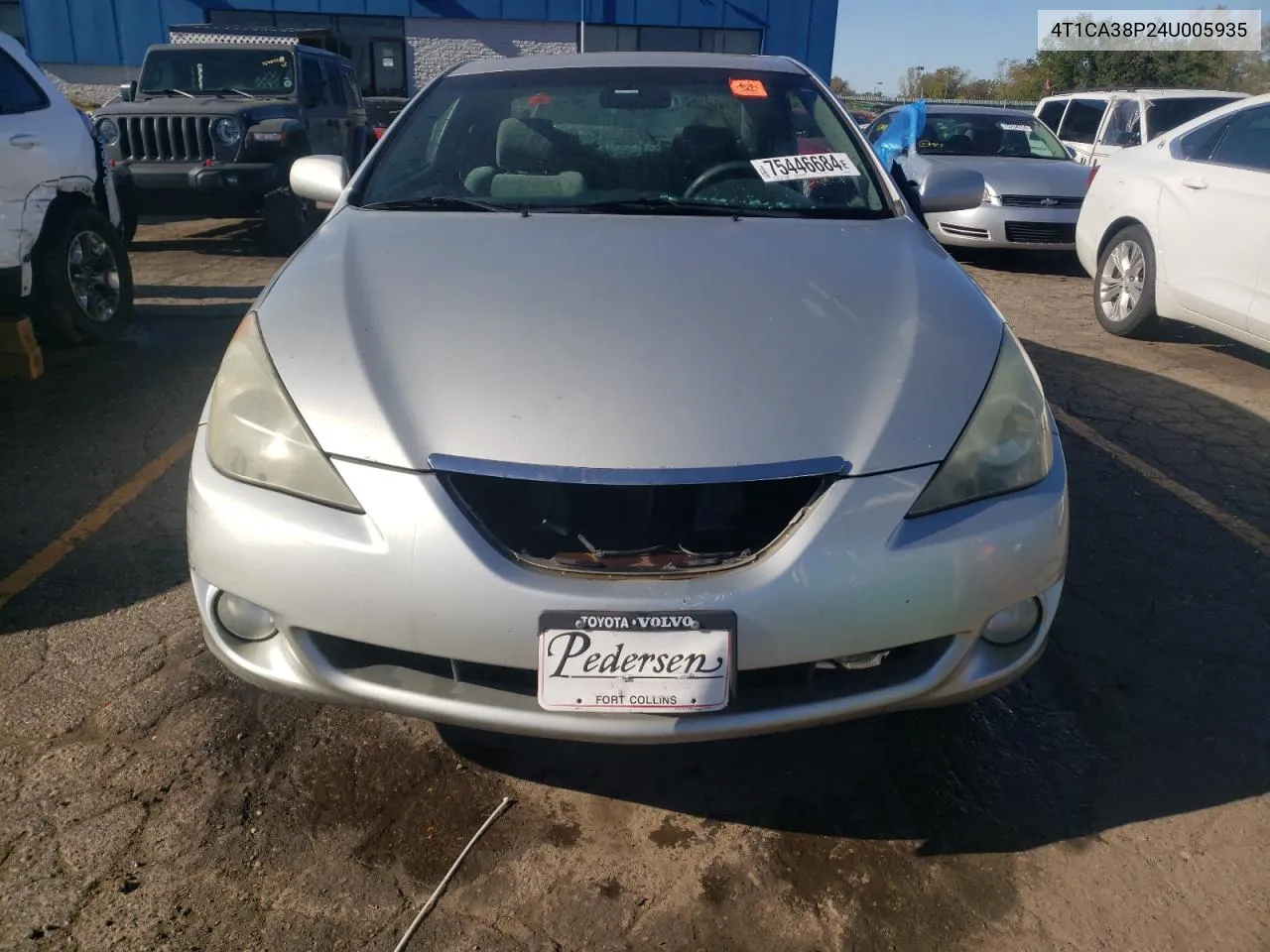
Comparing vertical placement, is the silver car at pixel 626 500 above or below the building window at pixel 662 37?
below

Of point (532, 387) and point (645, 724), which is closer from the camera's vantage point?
point (645, 724)

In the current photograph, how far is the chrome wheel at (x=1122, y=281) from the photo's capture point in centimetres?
602

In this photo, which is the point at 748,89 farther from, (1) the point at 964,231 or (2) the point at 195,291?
(1) the point at 964,231

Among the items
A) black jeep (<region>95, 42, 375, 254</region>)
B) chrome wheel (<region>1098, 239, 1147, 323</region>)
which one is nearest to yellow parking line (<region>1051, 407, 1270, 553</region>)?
chrome wheel (<region>1098, 239, 1147, 323</region>)

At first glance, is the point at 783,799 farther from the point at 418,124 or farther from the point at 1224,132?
the point at 1224,132

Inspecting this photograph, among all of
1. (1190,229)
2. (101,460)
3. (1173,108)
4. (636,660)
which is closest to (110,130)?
(101,460)

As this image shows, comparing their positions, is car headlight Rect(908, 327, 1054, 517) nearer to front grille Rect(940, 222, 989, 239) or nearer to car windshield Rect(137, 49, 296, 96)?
front grille Rect(940, 222, 989, 239)

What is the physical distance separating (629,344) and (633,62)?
5.86ft

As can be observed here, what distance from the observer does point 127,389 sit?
15.7 feet

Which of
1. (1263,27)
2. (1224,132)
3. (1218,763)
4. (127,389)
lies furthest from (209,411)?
(1263,27)

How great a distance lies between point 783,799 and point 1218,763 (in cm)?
103

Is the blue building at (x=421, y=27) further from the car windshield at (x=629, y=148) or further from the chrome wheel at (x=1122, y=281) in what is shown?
the car windshield at (x=629, y=148)

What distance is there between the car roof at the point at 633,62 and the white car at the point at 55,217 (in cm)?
254

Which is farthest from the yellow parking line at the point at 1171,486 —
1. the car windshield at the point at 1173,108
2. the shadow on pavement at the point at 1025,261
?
the car windshield at the point at 1173,108
